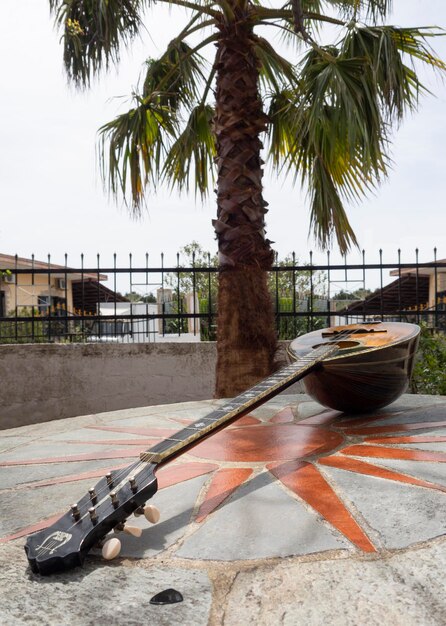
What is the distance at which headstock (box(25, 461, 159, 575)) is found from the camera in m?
1.06

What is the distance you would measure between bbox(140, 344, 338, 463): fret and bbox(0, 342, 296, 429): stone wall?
13.6 feet

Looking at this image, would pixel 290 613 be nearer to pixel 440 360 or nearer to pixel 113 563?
pixel 113 563

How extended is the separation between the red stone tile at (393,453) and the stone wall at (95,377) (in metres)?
4.59

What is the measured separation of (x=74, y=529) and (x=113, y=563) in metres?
0.12

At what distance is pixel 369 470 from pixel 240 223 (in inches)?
136

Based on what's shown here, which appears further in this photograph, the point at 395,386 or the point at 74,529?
the point at 395,386

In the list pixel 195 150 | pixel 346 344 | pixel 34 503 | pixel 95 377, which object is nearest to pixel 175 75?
pixel 195 150

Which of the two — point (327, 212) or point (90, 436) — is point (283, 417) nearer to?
point (90, 436)

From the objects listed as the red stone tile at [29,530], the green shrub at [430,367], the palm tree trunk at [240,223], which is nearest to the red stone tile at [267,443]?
the red stone tile at [29,530]

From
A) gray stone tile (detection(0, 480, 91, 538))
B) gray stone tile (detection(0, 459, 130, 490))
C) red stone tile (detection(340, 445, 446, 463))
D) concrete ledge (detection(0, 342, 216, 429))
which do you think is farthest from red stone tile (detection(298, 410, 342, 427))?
concrete ledge (detection(0, 342, 216, 429))

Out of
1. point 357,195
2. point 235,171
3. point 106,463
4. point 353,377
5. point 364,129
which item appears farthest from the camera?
point 357,195

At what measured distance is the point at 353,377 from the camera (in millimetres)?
2447

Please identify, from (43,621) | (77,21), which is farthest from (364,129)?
(43,621)

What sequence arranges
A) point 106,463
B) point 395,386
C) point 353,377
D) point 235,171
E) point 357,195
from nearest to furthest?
point 106,463, point 353,377, point 395,386, point 235,171, point 357,195
